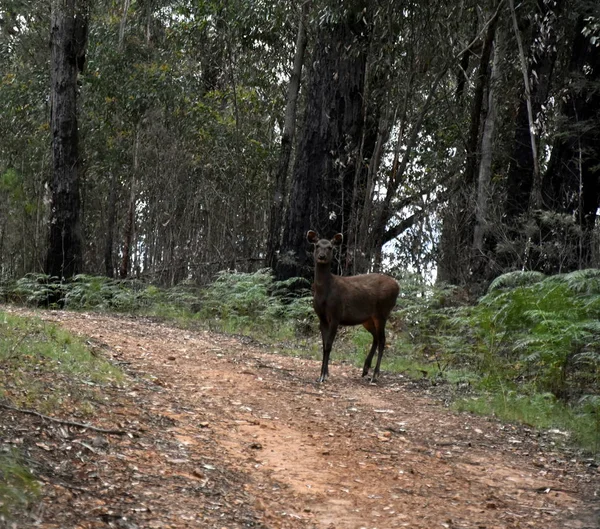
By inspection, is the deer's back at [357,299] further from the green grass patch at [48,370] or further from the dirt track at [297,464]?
the green grass patch at [48,370]

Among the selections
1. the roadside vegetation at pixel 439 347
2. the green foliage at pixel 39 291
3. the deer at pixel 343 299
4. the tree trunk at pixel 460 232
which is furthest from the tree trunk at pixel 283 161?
the deer at pixel 343 299

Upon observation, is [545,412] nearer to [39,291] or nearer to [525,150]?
[525,150]

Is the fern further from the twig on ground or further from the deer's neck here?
the twig on ground

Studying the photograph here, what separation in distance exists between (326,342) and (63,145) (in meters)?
10.7

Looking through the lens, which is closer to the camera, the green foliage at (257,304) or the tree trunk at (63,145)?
the green foliage at (257,304)

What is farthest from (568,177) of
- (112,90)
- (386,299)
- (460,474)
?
(112,90)

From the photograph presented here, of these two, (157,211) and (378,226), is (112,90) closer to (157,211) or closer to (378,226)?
(157,211)

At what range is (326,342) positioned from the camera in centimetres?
1020

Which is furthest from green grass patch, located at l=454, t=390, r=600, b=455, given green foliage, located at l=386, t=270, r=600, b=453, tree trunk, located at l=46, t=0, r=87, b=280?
tree trunk, located at l=46, t=0, r=87, b=280

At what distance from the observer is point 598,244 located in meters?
14.1

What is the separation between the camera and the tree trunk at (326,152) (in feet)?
54.4

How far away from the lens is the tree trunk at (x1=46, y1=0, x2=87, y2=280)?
61.5 feet

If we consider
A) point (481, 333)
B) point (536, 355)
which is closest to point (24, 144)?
point (481, 333)

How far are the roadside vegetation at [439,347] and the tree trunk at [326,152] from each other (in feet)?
3.00
